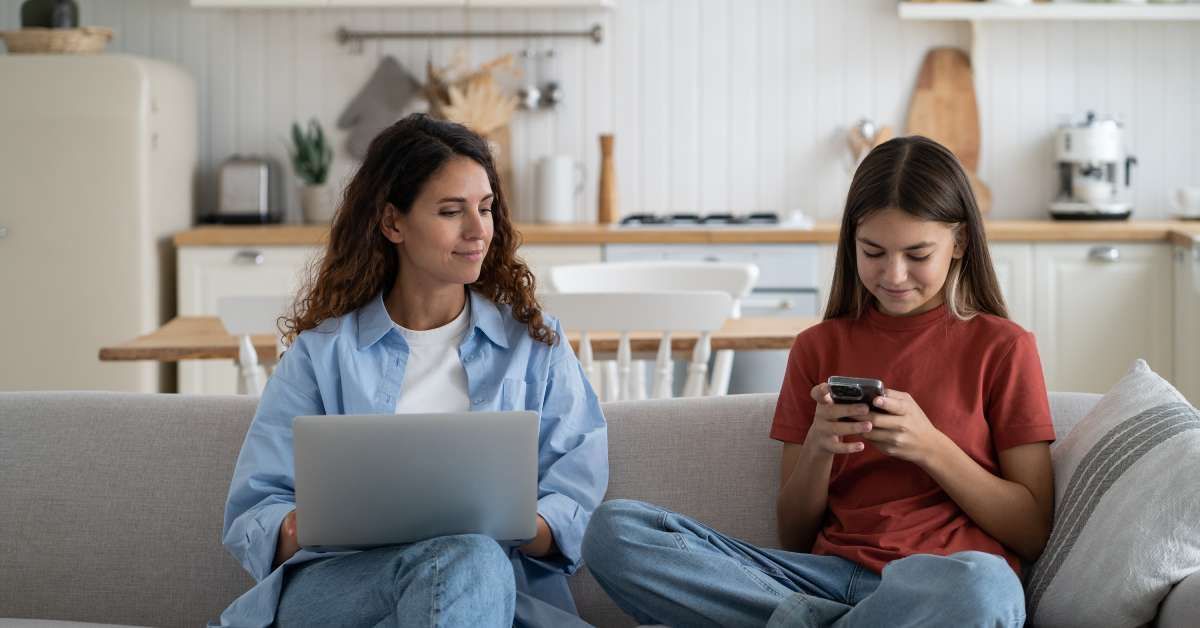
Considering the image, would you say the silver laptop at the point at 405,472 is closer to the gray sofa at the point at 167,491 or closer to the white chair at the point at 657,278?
the gray sofa at the point at 167,491

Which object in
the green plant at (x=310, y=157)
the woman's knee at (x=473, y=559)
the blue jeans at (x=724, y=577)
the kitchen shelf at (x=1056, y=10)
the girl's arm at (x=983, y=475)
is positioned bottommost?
the blue jeans at (x=724, y=577)

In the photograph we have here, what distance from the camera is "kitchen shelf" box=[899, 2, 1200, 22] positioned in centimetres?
473

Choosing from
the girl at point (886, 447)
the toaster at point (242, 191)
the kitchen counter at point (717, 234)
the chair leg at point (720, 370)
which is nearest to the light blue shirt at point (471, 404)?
the girl at point (886, 447)

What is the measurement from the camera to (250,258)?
182 inches

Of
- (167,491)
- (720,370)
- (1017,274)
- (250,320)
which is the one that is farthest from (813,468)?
(1017,274)

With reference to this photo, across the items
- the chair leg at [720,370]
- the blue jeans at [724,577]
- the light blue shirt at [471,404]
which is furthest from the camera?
the chair leg at [720,370]

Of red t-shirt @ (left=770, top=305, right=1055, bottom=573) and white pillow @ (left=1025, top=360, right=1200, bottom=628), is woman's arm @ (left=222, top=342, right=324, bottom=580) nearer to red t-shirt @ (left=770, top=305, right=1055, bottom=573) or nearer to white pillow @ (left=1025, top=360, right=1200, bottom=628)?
red t-shirt @ (left=770, top=305, right=1055, bottom=573)

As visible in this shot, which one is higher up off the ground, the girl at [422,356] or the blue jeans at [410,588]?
the girl at [422,356]

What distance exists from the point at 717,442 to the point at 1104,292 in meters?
2.79

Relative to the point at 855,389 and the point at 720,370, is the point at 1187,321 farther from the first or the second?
the point at 855,389

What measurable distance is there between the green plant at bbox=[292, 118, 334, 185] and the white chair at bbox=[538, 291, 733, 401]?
231 cm

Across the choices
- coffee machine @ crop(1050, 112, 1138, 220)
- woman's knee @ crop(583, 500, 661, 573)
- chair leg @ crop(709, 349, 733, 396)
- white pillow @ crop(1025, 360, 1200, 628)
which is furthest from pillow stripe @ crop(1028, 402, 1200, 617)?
coffee machine @ crop(1050, 112, 1138, 220)

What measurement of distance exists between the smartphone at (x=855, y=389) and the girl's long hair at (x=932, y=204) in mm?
280

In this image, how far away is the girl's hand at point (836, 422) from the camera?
178 cm
